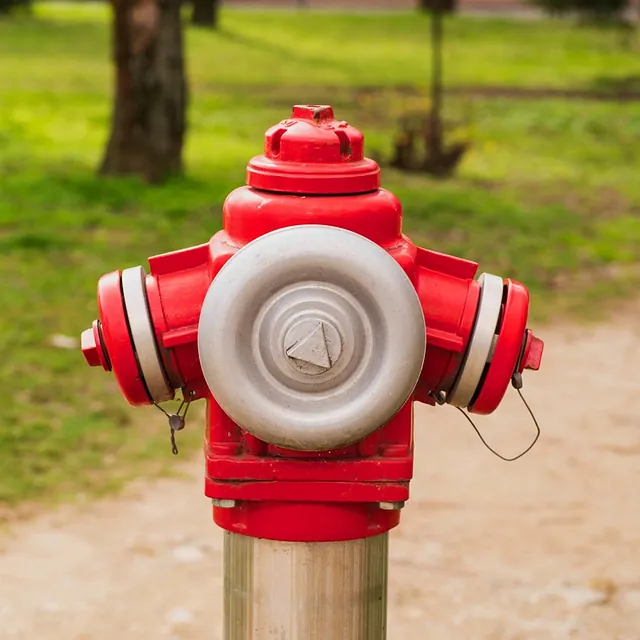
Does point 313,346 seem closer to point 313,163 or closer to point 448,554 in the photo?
point 313,163

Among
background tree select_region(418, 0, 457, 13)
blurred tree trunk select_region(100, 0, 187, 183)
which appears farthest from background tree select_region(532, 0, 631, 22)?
blurred tree trunk select_region(100, 0, 187, 183)

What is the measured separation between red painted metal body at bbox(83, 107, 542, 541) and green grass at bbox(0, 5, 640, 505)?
2341 millimetres

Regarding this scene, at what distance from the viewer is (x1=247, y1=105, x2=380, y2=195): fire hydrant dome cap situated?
1928 mm

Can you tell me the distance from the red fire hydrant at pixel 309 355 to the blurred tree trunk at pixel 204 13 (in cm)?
1933

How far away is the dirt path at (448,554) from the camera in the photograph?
135 inches

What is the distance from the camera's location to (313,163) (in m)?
1.94

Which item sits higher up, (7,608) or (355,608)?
(355,608)

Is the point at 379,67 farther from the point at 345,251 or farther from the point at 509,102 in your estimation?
the point at 345,251

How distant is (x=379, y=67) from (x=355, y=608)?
1608cm

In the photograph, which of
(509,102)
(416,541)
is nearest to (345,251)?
(416,541)

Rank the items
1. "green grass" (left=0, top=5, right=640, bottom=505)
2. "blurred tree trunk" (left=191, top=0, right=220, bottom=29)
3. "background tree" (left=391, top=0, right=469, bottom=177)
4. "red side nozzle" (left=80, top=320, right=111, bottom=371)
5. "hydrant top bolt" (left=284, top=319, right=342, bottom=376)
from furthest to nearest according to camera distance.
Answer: "blurred tree trunk" (left=191, top=0, right=220, bottom=29) < "background tree" (left=391, top=0, right=469, bottom=177) < "green grass" (left=0, top=5, right=640, bottom=505) < "red side nozzle" (left=80, top=320, right=111, bottom=371) < "hydrant top bolt" (left=284, top=319, right=342, bottom=376)

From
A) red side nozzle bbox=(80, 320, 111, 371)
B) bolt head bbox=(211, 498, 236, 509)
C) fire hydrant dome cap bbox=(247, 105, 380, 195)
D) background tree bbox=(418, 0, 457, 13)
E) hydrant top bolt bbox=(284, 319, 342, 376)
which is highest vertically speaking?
fire hydrant dome cap bbox=(247, 105, 380, 195)

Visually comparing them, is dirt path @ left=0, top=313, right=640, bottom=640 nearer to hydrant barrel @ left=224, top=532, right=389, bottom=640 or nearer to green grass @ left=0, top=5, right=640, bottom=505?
green grass @ left=0, top=5, right=640, bottom=505

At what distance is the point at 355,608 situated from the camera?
79.4 inches
